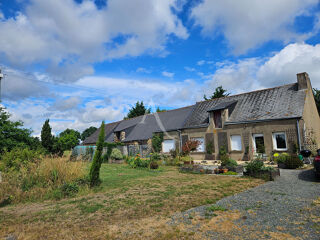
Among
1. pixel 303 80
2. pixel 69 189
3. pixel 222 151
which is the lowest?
pixel 69 189

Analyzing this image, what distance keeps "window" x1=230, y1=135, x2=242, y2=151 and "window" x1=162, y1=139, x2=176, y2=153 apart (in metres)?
6.40

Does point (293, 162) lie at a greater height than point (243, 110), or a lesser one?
lesser

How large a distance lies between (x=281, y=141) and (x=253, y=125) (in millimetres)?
2175

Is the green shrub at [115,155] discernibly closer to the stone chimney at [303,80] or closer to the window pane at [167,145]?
the window pane at [167,145]

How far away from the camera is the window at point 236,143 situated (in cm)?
1652

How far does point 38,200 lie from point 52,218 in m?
2.51

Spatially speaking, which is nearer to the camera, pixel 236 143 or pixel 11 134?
pixel 11 134

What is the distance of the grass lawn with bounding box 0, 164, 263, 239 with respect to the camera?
414 centimetres

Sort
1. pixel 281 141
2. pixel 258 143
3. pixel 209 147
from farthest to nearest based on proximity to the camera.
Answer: pixel 209 147 < pixel 258 143 < pixel 281 141

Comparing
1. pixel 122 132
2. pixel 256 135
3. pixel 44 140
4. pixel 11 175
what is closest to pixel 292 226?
pixel 11 175

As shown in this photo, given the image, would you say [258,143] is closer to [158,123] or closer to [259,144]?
[259,144]

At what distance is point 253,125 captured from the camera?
51.5 feet

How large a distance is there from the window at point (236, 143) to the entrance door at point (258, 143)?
1.11 metres

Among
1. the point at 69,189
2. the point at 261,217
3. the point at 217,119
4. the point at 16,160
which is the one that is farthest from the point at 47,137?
the point at 261,217
